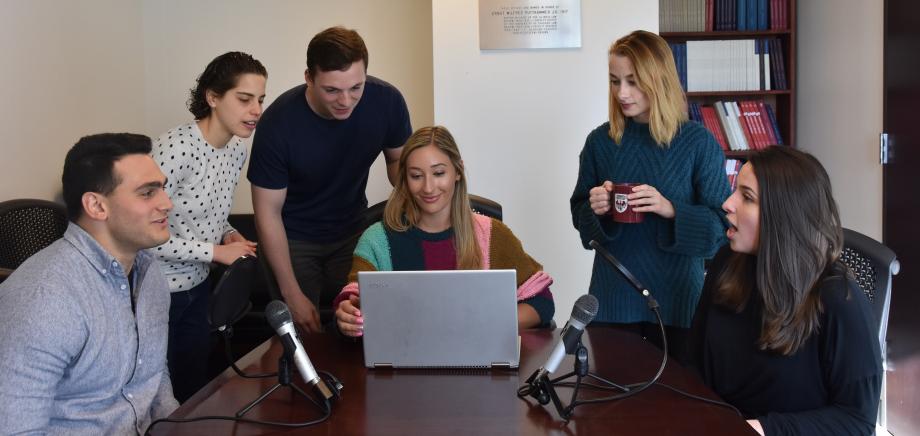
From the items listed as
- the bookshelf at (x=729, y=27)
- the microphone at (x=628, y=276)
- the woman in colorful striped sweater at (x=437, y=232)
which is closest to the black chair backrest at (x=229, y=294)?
the woman in colorful striped sweater at (x=437, y=232)

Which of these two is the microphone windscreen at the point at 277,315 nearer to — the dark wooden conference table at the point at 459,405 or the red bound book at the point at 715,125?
the dark wooden conference table at the point at 459,405

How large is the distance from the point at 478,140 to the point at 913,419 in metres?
1.97

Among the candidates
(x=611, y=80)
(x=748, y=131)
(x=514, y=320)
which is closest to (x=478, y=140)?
(x=611, y=80)

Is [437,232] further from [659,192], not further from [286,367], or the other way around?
[286,367]

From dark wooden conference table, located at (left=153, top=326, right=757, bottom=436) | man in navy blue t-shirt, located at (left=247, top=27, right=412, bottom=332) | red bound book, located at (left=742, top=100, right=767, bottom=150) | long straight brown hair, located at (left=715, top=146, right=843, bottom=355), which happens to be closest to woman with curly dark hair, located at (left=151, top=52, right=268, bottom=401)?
man in navy blue t-shirt, located at (left=247, top=27, right=412, bottom=332)

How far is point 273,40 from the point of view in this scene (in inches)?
172

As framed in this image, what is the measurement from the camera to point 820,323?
1.63 metres

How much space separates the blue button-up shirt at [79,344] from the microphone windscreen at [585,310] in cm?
93

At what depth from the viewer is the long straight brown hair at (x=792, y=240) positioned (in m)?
1.67

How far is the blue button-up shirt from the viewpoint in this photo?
151cm

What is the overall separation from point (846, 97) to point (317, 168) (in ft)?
7.82

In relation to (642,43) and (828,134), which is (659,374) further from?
(828,134)

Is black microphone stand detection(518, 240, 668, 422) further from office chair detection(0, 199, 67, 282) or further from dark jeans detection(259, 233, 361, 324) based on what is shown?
office chair detection(0, 199, 67, 282)

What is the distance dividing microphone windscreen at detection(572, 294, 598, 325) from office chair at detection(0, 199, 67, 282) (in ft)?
6.30
